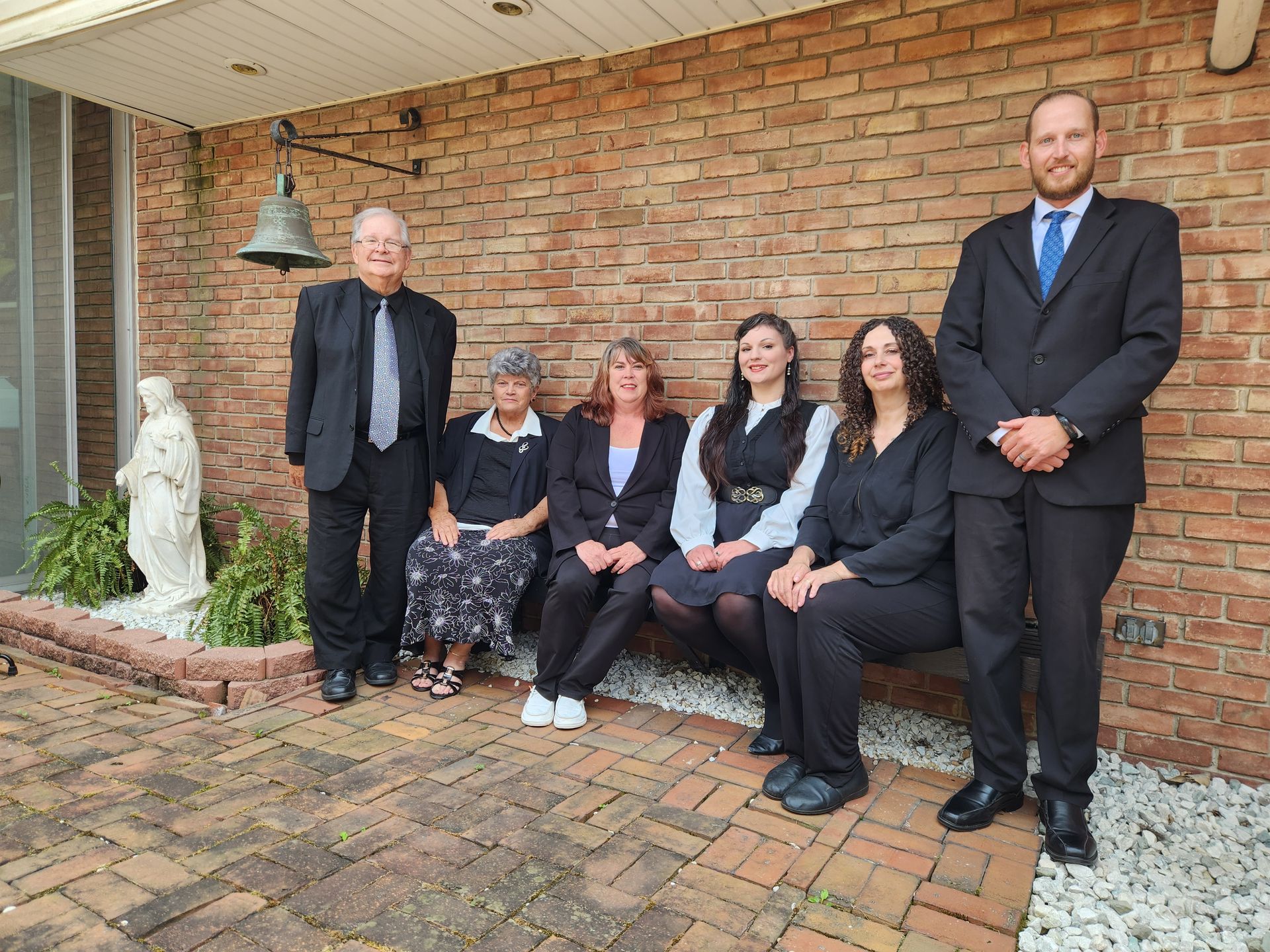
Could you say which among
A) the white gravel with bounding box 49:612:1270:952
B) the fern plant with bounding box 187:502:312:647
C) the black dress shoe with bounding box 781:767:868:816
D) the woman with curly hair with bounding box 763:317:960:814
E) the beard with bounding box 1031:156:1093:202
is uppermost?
the beard with bounding box 1031:156:1093:202

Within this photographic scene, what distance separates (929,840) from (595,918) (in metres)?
1.06

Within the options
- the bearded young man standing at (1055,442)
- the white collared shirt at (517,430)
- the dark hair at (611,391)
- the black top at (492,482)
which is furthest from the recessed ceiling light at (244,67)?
the bearded young man standing at (1055,442)

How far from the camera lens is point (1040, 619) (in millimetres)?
2543

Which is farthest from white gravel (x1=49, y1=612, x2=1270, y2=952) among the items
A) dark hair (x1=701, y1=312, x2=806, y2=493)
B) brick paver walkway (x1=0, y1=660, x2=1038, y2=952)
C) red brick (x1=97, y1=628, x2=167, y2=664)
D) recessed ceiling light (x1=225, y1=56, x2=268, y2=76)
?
recessed ceiling light (x1=225, y1=56, x2=268, y2=76)

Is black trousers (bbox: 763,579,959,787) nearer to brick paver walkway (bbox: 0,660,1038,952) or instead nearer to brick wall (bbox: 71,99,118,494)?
brick paver walkway (bbox: 0,660,1038,952)

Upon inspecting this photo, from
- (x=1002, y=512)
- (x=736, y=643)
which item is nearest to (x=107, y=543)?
(x=736, y=643)

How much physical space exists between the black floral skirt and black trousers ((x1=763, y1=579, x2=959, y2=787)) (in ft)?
4.44

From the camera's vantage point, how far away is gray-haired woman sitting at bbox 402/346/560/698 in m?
3.60

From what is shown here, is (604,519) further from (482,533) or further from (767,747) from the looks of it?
(767,747)

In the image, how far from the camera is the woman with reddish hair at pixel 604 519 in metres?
3.35

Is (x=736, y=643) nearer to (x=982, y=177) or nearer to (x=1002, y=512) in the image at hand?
(x=1002, y=512)

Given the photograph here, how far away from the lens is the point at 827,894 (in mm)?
2236

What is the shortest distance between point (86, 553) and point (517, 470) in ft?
8.72

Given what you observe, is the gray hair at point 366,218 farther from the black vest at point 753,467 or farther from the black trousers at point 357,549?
the black vest at point 753,467
